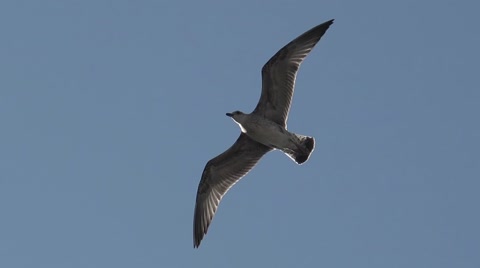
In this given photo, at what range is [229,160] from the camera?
19.2 meters

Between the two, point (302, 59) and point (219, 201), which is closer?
point (302, 59)

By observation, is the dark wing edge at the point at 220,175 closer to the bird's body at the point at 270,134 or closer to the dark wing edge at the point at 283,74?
the bird's body at the point at 270,134

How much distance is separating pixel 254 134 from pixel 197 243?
108 inches

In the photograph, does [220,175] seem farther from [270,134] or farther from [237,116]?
[270,134]

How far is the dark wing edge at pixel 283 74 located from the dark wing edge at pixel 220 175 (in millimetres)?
953

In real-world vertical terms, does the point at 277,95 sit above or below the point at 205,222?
above

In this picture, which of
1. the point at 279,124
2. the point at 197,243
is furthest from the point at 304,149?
the point at 197,243

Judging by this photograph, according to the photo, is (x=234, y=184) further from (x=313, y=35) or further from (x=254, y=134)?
(x=313, y=35)

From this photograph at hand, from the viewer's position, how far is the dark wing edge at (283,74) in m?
18.0

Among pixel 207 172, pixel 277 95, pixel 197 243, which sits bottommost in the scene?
pixel 197 243

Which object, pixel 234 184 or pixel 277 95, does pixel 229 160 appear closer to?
pixel 234 184

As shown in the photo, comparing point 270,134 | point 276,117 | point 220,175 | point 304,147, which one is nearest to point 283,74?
point 276,117

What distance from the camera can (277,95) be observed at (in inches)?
718

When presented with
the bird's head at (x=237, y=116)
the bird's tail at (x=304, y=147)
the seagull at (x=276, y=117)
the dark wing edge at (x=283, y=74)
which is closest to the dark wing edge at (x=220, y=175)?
the seagull at (x=276, y=117)
